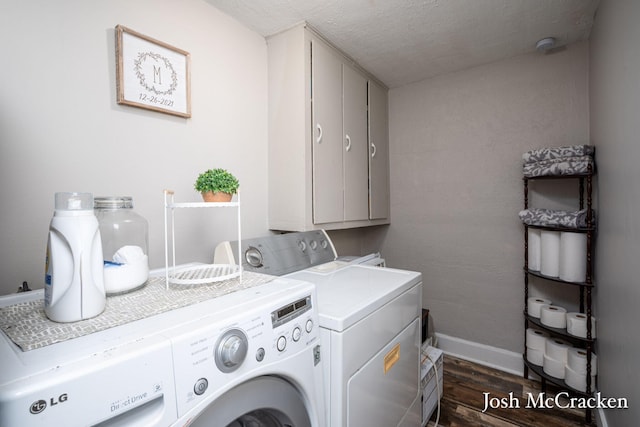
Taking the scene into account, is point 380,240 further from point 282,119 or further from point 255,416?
point 255,416

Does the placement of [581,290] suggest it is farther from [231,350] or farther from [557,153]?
[231,350]

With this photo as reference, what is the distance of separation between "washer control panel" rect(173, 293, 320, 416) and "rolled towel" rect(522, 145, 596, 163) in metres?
→ 1.93

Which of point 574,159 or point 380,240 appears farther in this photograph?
point 380,240

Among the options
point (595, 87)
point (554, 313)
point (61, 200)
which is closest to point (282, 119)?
point (61, 200)

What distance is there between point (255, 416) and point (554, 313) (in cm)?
203

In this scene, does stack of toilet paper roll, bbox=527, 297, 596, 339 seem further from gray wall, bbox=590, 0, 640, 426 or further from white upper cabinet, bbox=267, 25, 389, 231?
white upper cabinet, bbox=267, 25, 389, 231

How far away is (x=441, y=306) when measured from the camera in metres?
2.56

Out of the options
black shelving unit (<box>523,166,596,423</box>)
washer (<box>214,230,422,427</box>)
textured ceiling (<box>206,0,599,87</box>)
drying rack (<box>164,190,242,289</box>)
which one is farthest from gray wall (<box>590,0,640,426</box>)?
drying rack (<box>164,190,242,289</box>)

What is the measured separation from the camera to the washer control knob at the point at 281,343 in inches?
30.6

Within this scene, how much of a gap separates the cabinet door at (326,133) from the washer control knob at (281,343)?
3.48ft

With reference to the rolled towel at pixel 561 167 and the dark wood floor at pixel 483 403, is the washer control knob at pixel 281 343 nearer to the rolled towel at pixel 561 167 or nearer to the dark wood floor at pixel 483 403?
the dark wood floor at pixel 483 403

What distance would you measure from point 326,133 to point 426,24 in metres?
0.85

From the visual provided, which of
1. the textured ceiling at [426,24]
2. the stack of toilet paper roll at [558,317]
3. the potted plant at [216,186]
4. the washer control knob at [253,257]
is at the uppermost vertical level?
the textured ceiling at [426,24]

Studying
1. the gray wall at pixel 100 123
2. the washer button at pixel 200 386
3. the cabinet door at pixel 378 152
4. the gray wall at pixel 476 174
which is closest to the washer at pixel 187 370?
the washer button at pixel 200 386
